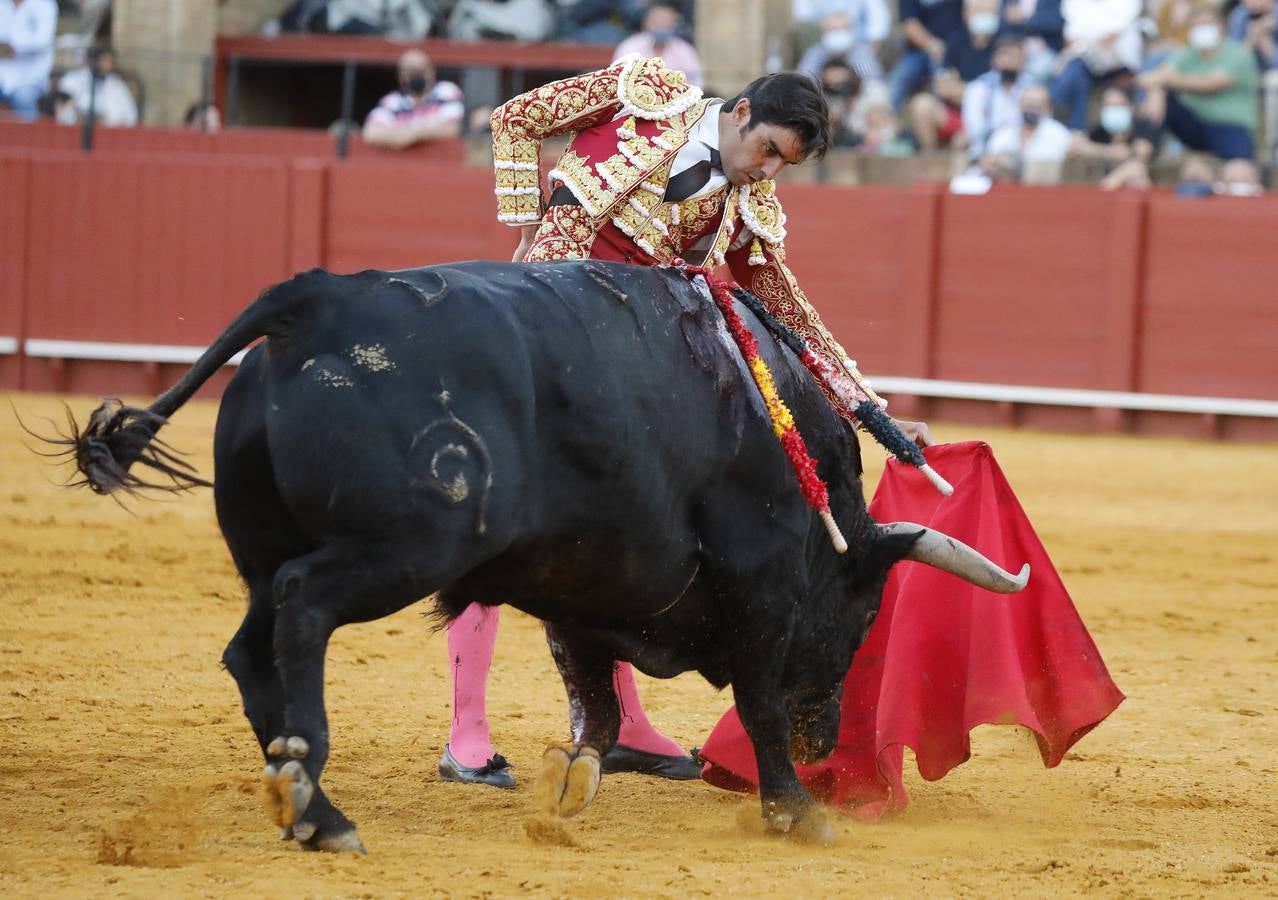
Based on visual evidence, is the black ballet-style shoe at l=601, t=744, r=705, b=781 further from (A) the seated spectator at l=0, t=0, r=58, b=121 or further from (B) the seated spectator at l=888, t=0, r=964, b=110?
(A) the seated spectator at l=0, t=0, r=58, b=121

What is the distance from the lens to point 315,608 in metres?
2.53

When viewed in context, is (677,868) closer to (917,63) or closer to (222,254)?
(222,254)

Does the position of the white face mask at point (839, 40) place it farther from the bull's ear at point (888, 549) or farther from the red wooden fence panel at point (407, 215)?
the bull's ear at point (888, 549)

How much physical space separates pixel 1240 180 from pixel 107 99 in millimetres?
6860

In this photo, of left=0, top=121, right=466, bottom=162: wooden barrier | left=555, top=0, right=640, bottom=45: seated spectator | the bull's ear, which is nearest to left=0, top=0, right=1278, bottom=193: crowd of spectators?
left=0, top=121, right=466, bottom=162: wooden barrier

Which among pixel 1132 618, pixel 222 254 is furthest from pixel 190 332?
pixel 1132 618

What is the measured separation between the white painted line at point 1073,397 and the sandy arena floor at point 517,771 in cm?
357

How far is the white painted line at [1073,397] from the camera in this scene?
9562 millimetres

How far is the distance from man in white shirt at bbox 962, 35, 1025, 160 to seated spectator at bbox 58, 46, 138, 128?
520 cm

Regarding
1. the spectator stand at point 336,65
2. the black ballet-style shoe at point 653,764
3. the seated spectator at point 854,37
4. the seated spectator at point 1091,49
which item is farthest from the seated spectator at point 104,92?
the black ballet-style shoe at point 653,764

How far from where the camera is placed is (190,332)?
1034cm

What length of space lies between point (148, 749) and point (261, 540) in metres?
1.04

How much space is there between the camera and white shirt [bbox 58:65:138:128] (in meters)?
11.4

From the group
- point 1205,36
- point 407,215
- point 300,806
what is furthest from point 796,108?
point 1205,36
